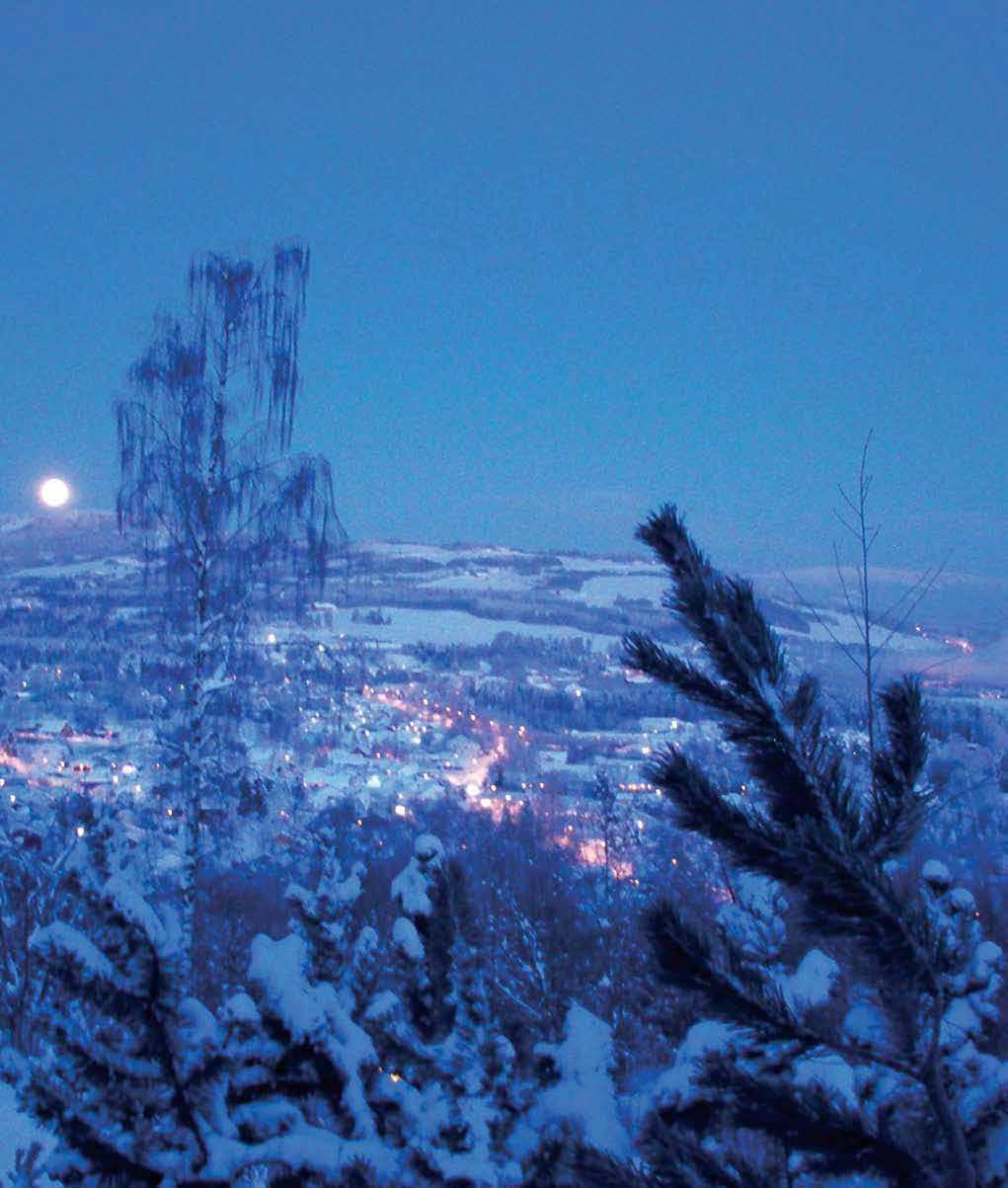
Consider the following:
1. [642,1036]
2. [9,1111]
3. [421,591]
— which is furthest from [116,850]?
[421,591]

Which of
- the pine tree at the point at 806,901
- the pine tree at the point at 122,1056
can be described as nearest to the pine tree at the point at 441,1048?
the pine tree at the point at 122,1056

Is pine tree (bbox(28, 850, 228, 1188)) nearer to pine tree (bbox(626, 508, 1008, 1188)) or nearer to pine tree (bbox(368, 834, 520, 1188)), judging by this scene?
pine tree (bbox(368, 834, 520, 1188))

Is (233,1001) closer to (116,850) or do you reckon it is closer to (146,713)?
(116,850)

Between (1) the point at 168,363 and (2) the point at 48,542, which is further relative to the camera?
(2) the point at 48,542

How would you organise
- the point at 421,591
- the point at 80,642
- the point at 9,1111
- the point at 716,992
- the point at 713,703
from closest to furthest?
the point at 713,703 → the point at 716,992 → the point at 9,1111 → the point at 80,642 → the point at 421,591

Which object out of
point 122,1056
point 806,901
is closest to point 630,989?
point 122,1056

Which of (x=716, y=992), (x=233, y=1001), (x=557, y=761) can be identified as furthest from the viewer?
(x=557, y=761)

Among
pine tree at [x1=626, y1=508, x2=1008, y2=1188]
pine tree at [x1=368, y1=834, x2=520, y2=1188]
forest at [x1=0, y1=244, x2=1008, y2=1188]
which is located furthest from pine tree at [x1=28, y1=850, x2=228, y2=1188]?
pine tree at [x1=626, y1=508, x2=1008, y2=1188]

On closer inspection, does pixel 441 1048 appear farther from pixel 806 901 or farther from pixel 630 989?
pixel 630 989
